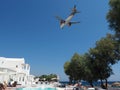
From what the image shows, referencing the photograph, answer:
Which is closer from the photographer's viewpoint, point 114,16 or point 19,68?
point 114,16

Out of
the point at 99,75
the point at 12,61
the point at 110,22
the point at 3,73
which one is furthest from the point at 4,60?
the point at 110,22

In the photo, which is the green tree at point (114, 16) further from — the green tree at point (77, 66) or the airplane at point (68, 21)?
the green tree at point (77, 66)

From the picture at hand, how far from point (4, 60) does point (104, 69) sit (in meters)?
36.2

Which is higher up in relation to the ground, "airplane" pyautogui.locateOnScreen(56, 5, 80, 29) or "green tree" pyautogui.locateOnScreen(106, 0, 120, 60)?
"green tree" pyautogui.locateOnScreen(106, 0, 120, 60)

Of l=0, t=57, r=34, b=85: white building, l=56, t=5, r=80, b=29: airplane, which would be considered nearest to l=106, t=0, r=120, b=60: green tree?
l=56, t=5, r=80, b=29: airplane

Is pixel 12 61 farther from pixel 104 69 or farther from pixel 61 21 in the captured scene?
pixel 61 21

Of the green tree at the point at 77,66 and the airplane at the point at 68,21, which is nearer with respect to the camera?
the airplane at the point at 68,21

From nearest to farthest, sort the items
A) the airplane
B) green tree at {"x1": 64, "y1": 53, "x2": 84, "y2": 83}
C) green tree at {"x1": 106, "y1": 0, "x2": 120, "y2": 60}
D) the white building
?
1. the airplane
2. green tree at {"x1": 106, "y1": 0, "x2": 120, "y2": 60}
3. the white building
4. green tree at {"x1": 64, "y1": 53, "x2": 84, "y2": 83}

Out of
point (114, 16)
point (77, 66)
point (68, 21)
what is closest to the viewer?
point (68, 21)

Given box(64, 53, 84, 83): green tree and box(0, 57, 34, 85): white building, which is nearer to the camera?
box(0, 57, 34, 85): white building

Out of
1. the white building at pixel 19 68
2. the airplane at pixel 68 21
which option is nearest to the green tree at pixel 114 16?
the airplane at pixel 68 21

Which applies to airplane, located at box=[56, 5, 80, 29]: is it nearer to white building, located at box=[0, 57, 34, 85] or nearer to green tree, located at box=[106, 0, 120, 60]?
green tree, located at box=[106, 0, 120, 60]

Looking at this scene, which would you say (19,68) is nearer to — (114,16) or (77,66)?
Answer: (77,66)

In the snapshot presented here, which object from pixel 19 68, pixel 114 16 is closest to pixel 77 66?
pixel 19 68
